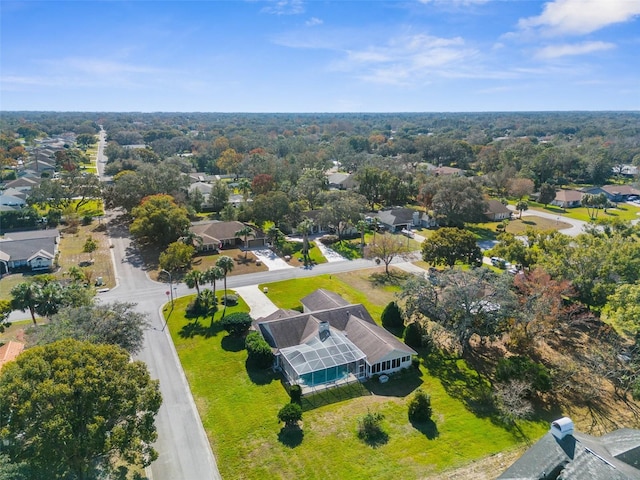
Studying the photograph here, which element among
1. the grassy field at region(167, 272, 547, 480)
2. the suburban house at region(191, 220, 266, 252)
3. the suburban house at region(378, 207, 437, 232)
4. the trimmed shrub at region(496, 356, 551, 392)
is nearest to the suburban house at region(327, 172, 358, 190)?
the suburban house at region(378, 207, 437, 232)

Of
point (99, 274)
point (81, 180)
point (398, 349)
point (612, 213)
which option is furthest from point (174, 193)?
point (612, 213)

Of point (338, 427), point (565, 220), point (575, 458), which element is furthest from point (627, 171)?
point (338, 427)

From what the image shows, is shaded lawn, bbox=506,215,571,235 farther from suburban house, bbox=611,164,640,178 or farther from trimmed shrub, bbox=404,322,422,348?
suburban house, bbox=611,164,640,178

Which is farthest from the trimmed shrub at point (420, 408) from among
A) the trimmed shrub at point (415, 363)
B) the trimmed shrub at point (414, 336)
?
the trimmed shrub at point (414, 336)

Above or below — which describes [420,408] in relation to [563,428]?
below

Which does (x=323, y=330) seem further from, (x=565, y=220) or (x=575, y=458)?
(x=565, y=220)

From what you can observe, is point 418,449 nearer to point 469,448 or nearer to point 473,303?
point 469,448
